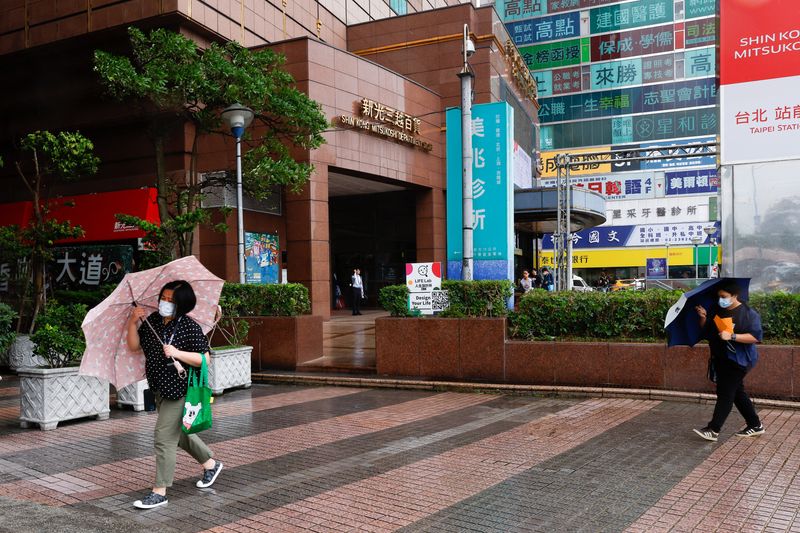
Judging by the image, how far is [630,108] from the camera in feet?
179

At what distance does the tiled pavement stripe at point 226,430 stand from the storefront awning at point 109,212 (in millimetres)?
11455

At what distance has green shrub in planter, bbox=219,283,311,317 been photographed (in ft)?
39.1

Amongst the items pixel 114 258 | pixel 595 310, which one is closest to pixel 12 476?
pixel 595 310

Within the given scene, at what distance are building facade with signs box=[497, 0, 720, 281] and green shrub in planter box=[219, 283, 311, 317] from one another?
39.1 m

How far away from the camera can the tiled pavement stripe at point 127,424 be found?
22.9 feet

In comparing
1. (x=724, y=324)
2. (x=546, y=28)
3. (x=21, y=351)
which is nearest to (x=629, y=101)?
(x=546, y=28)

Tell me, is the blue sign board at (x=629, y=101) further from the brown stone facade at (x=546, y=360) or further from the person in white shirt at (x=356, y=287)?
the brown stone facade at (x=546, y=360)

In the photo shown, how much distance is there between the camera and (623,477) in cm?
538

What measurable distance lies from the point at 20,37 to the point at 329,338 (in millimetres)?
14432

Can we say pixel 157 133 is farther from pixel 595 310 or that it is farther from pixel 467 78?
pixel 595 310

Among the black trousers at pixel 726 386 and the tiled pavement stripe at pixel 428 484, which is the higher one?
the black trousers at pixel 726 386

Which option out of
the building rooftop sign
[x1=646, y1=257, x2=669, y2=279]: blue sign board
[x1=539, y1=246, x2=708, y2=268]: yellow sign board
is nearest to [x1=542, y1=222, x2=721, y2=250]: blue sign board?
[x1=539, y1=246, x2=708, y2=268]: yellow sign board

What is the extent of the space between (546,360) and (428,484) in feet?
15.6

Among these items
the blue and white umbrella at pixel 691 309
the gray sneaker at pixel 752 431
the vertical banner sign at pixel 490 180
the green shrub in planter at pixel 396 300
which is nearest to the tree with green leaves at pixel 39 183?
the green shrub in planter at pixel 396 300
